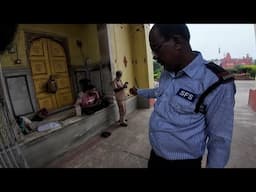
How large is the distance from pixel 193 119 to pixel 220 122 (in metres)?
0.13

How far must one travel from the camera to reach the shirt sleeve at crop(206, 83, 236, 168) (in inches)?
30.3

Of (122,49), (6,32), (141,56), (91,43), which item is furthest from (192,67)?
(141,56)

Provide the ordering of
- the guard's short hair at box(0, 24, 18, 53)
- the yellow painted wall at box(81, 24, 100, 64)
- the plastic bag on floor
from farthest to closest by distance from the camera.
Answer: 1. the yellow painted wall at box(81, 24, 100, 64)
2. the plastic bag on floor
3. the guard's short hair at box(0, 24, 18, 53)

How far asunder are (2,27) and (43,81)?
3.46m

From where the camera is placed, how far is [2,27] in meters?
0.63

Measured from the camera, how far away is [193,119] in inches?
33.3

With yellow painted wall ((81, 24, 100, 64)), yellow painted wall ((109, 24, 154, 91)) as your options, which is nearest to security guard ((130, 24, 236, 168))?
yellow painted wall ((81, 24, 100, 64))

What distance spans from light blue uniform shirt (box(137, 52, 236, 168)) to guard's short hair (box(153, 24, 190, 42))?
18 cm

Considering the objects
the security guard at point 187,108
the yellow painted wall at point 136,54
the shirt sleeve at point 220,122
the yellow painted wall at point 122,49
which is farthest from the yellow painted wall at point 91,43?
the shirt sleeve at point 220,122

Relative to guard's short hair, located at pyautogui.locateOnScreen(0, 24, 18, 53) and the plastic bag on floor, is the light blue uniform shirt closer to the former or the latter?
guard's short hair, located at pyautogui.locateOnScreen(0, 24, 18, 53)

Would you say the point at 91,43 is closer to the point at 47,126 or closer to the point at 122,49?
the point at 122,49

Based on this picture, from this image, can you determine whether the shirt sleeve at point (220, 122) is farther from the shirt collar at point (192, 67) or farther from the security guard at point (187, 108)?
the shirt collar at point (192, 67)

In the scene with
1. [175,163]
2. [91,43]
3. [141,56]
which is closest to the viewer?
[175,163]

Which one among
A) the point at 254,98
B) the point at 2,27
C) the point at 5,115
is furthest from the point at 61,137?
the point at 254,98
